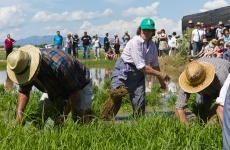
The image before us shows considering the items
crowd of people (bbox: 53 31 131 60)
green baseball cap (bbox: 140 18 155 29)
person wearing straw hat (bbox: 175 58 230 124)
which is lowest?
crowd of people (bbox: 53 31 131 60)

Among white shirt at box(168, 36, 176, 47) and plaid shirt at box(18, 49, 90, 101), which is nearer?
plaid shirt at box(18, 49, 90, 101)

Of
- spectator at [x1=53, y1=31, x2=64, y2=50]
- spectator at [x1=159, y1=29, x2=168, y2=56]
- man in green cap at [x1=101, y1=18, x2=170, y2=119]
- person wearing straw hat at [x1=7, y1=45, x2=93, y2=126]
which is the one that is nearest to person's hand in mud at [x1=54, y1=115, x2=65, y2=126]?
person wearing straw hat at [x1=7, y1=45, x2=93, y2=126]

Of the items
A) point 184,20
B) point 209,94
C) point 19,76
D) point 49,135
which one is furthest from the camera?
point 184,20

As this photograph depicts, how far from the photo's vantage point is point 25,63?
4023mm

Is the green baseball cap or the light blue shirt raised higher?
the green baseball cap

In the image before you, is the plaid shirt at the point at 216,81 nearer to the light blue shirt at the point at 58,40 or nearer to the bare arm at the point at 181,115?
the bare arm at the point at 181,115

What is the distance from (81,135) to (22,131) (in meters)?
0.52

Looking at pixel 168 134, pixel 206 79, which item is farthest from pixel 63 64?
pixel 206 79

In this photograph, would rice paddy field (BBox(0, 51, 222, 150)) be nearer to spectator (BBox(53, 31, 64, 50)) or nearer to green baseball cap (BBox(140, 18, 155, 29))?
green baseball cap (BBox(140, 18, 155, 29))

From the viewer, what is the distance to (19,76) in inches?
164

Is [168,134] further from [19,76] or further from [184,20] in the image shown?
[184,20]

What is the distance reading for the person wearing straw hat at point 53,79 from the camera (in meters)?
4.03

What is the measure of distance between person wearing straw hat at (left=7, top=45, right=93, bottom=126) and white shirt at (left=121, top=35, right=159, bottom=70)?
3.64 feet

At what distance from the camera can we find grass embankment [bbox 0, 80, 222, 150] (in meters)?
3.66
